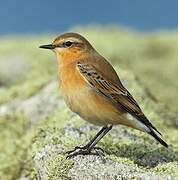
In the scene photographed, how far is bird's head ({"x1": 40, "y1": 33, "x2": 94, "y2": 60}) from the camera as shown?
947 cm

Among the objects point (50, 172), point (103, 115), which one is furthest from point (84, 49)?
point (50, 172)

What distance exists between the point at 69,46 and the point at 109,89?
80 cm

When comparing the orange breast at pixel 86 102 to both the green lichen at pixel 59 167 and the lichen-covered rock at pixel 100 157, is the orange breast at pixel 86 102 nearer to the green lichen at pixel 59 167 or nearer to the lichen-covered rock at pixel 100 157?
the lichen-covered rock at pixel 100 157

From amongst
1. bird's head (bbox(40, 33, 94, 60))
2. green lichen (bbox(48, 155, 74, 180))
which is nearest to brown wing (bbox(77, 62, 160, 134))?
bird's head (bbox(40, 33, 94, 60))

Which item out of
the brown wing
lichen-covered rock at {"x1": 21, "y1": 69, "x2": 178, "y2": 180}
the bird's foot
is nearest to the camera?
lichen-covered rock at {"x1": 21, "y1": 69, "x2": 178, "y2": 180}

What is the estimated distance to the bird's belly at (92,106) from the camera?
893 centimetres

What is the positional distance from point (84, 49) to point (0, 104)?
4.81 m

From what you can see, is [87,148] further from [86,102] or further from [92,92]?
[92,92]

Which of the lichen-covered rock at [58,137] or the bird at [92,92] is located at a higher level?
the bird at [92,92]

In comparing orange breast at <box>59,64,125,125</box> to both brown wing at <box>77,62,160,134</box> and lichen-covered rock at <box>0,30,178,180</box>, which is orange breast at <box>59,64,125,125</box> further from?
lichen-covered rock at <box>0,30,178,180</box>

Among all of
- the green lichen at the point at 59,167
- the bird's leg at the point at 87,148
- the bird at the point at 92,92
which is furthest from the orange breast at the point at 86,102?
the green lichen at the point at 59,167

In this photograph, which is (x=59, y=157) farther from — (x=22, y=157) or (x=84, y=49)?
(x=22, y=157)

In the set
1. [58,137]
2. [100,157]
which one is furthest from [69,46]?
[100,157]

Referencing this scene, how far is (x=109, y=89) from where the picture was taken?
9180 mm
